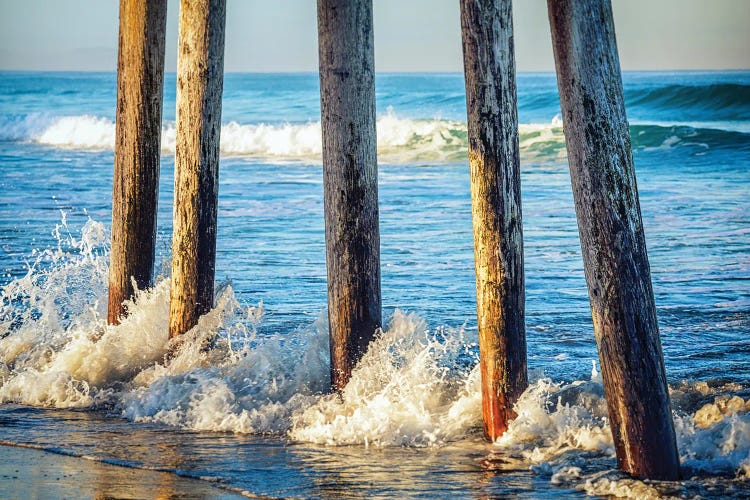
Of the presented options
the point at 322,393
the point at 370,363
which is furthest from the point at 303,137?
the point at 370,363

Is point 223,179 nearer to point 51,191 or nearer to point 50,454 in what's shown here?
point 51,191

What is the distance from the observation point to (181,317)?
662 cm

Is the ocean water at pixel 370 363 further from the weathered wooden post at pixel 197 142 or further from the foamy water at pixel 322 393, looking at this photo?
the weathered wooden post at pixel 197 142

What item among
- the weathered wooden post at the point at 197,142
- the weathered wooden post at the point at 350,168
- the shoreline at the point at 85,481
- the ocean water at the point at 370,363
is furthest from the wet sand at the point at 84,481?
the weathered wooden post at the point at 197,142

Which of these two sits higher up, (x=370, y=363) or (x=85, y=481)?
(x=370, y=363)

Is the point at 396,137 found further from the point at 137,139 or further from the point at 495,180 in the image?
the point at 495,180

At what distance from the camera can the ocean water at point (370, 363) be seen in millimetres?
5102

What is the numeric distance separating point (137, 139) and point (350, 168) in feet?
6.12

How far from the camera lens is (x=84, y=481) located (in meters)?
4.89

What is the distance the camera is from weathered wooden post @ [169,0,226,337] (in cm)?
633

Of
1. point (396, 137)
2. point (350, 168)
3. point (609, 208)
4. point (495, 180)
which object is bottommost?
point (609, 208)

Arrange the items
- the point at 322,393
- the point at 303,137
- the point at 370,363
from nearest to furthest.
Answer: the point at 370,363, the point at 322,393, the point at 303,137

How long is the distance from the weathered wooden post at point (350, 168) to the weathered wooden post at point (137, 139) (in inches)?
64.0

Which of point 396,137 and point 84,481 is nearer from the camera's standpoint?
point 84,481
